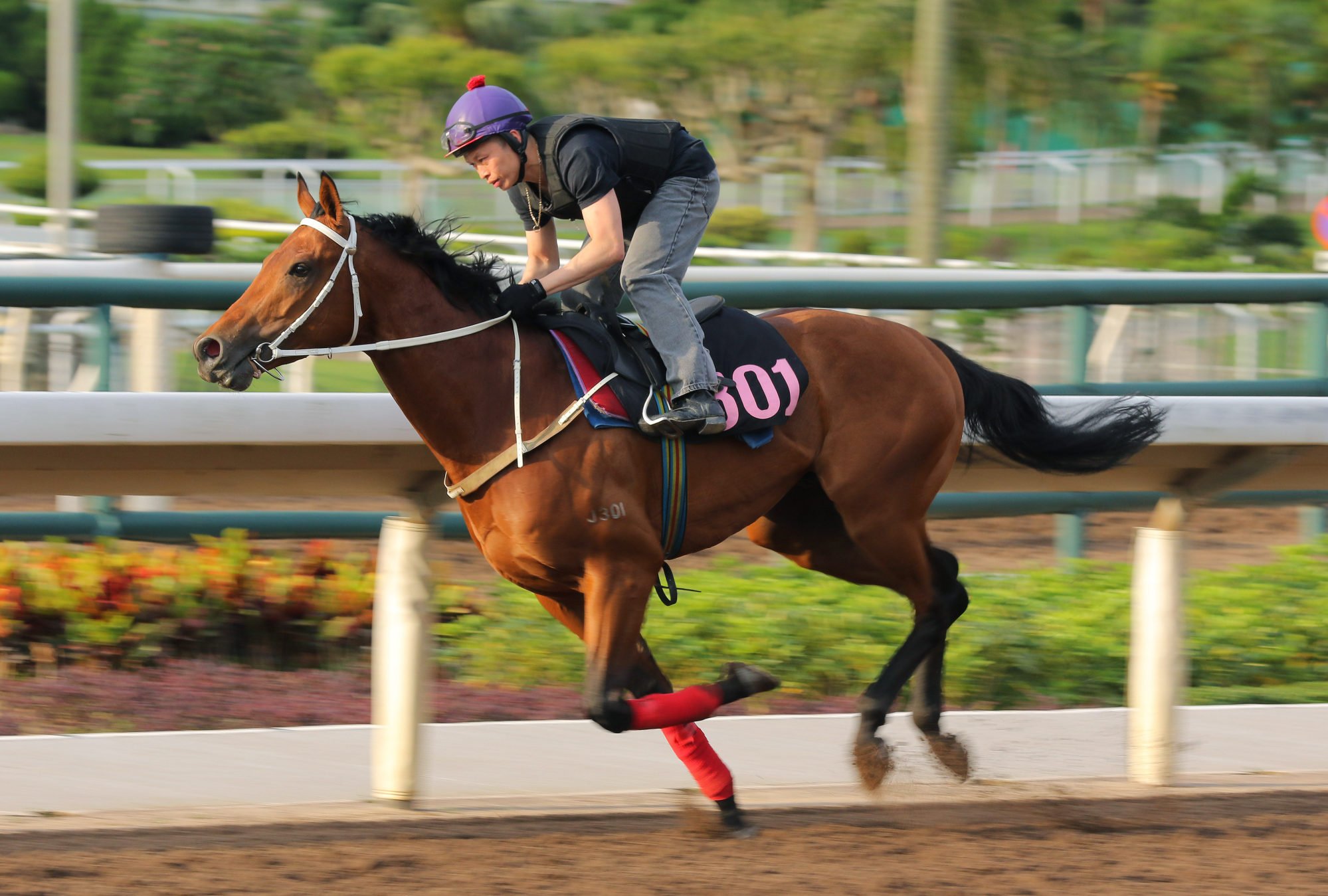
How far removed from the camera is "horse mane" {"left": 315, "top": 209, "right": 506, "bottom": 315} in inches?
170

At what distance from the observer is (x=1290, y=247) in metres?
24.2

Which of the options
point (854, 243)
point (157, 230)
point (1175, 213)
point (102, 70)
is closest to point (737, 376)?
point (157, 230)

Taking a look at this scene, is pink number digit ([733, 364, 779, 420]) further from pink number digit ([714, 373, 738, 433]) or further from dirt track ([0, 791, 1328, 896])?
dirt track ([0, 791, 1328, 896])

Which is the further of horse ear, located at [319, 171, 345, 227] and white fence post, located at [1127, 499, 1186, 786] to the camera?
white fence post, located at [1127, 499, 1186, 786]

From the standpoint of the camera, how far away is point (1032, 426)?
518 cm

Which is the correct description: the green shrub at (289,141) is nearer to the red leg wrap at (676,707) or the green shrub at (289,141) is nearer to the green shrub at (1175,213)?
the green shrub at (1175,213)

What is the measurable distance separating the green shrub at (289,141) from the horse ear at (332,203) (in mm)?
29865

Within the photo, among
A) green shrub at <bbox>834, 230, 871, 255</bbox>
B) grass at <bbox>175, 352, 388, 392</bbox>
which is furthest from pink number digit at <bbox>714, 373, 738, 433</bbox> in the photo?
green shrub at <bbox>834, 230, 871, 255</bbox>

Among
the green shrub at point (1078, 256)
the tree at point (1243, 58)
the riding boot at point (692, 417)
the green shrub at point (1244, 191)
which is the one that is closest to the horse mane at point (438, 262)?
the riding boot at point (692, 417)

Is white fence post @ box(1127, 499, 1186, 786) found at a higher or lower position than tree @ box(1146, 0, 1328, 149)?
lower

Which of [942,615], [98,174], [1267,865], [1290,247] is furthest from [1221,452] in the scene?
[98,174]

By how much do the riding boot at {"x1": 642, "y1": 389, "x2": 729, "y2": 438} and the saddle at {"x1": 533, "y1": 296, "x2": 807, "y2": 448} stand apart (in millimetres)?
37

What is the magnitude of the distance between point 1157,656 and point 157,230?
435cm

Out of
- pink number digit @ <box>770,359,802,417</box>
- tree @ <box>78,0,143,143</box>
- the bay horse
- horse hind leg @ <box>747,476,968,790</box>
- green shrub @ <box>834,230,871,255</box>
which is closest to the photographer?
the bay horse
